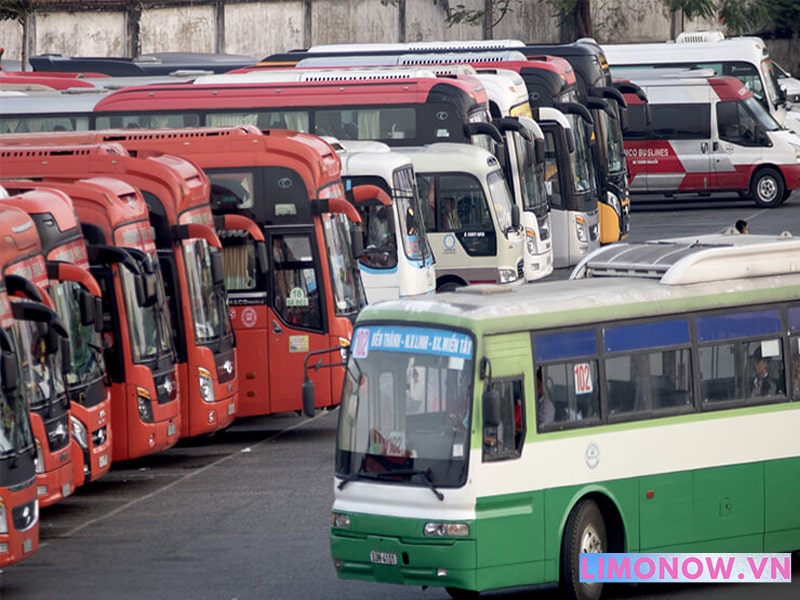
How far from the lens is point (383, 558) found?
38.3 feet

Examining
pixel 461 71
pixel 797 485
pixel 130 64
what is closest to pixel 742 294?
pixel 797 485

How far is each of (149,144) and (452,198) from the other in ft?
21.2

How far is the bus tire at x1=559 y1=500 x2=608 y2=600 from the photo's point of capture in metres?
11.9

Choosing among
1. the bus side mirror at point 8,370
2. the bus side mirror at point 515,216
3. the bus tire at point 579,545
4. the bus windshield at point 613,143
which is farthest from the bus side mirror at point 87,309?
the bus windshield at point 613,143

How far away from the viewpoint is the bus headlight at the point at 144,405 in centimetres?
1698

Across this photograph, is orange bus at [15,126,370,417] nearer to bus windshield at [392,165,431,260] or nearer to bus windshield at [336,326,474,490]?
bus windshield at [392,165,431,260]

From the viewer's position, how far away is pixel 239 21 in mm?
51719

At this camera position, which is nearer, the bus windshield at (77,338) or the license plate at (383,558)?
the license plate at (383,558)

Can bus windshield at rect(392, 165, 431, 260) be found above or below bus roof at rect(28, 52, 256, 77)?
below

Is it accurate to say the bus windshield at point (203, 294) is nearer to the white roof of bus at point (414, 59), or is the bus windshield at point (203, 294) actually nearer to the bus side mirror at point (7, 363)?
the bus side mirror at point (7, 363)

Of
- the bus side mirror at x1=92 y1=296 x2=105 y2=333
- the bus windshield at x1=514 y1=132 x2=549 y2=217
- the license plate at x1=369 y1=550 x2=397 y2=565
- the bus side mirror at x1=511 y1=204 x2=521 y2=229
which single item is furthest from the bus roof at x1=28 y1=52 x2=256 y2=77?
the license plate at x1=369 y1=550 x2=397 y2=565

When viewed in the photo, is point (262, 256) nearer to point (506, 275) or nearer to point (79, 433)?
point (79, 433)

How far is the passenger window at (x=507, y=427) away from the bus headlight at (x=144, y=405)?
6.04 metres

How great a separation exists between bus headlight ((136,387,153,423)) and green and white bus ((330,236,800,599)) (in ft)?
16.9
